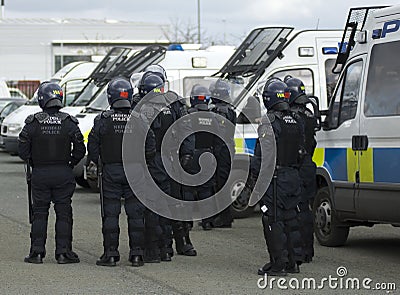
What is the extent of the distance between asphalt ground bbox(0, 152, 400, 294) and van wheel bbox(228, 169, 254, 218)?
0.39 m

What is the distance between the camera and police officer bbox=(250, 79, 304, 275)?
9477 mm

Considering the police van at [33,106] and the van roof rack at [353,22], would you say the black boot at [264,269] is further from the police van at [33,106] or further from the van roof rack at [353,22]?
the police van at [33,106]

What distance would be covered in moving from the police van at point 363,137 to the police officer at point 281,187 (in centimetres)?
98

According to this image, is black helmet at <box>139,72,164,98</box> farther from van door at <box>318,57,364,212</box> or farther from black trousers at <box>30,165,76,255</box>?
van door at <box>318,57,364,212</box>

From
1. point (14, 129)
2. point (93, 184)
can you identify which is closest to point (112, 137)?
point (93, 184)

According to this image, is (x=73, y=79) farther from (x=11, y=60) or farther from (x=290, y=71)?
(x=11, y=60)

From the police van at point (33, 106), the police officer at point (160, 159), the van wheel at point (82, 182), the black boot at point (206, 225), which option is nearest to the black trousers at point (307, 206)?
the police officer at point (160, 159)

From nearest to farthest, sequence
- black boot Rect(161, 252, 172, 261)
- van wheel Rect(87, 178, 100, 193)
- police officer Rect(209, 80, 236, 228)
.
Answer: black boot Rect(161, 252, 172, 261) → police officer Rect(209, 80, 236, 228) → van wheel Rect(87, 178, 100, 193)

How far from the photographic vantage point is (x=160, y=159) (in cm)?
1052

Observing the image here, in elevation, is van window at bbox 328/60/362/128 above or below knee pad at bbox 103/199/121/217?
above

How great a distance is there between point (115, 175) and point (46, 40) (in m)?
78.6

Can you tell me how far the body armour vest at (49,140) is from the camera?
1022 cm

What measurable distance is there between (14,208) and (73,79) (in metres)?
8.17

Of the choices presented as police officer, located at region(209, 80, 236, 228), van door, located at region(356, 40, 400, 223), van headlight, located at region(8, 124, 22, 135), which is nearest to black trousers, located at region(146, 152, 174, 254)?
van door, located at region(356, 40, 400, 223)
